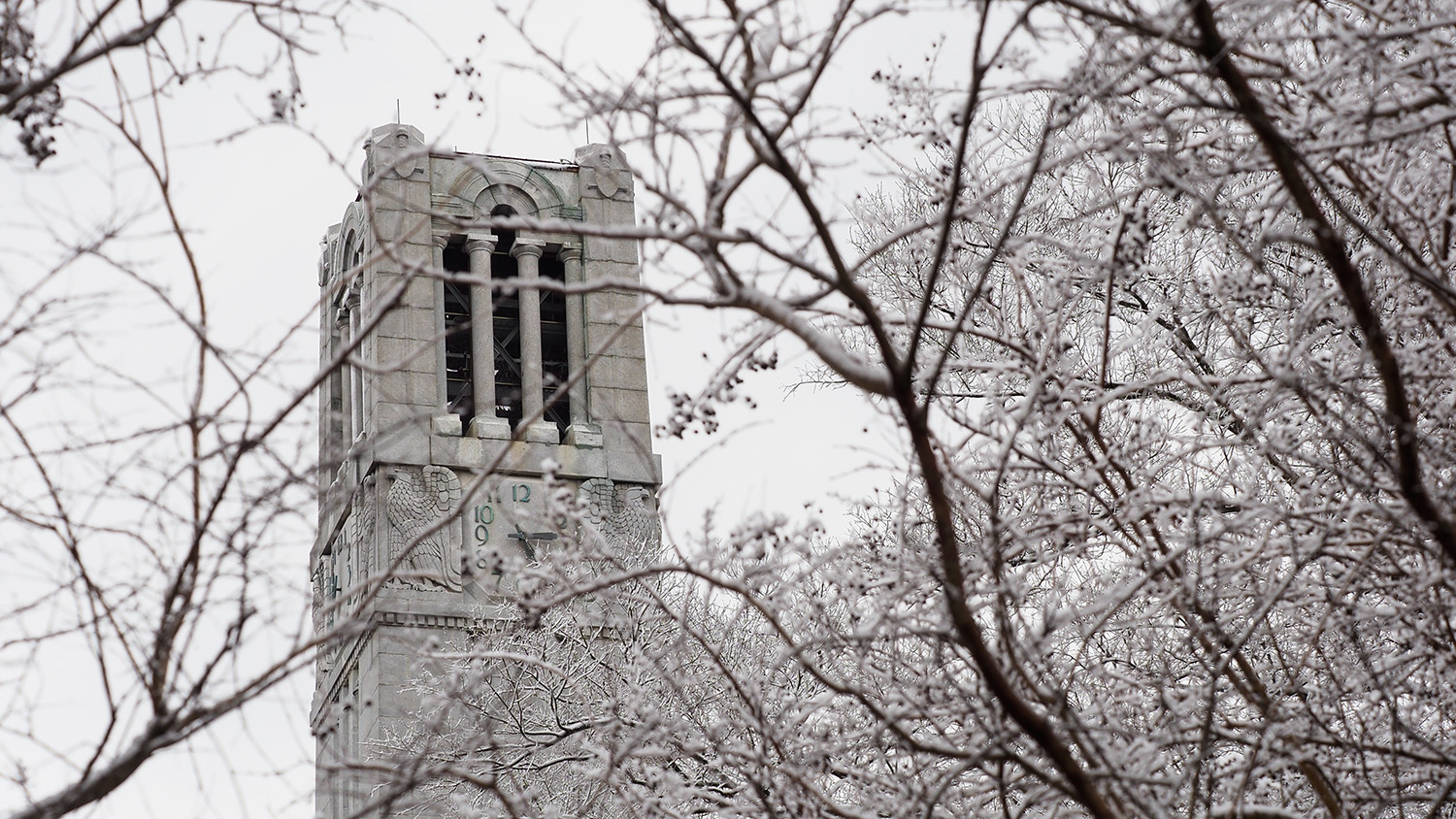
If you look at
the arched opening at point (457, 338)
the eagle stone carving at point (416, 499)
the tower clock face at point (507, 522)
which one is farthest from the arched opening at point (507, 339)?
the tower clock face at point (507, 522)

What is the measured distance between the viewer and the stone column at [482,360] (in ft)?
109

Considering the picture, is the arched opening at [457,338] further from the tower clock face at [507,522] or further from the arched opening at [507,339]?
the tower clock face at [507,522]

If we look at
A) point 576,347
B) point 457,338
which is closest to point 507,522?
point 576,347

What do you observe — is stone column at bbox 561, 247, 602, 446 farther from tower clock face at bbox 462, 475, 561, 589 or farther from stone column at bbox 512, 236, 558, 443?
tower clock face at bbox 462, 475, 561, 589

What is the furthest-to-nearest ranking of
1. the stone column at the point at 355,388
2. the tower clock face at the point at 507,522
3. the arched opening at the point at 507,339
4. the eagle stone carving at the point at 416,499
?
the arched opening at the point at 507,339
the stone column at the point at 355,388
the eagle stone carving at the point at 416,499
the tower clock face at the point at 507,522

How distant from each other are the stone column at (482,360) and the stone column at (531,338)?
0.52 m

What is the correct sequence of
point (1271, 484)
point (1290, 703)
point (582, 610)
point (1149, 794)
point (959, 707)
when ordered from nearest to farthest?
point (1149, 794), point (959, 707), point (1290, 703), point (1271, 484), point (582, 610)

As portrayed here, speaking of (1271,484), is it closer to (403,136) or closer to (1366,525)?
(1366,525)

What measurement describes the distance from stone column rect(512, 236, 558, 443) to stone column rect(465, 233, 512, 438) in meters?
0.52

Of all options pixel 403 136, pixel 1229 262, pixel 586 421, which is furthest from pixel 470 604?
pixel 1229 262

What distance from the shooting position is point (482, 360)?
112 feet

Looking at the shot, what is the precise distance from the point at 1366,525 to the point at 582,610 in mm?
15239

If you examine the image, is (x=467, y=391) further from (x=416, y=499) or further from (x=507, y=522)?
(x=507, y=522)

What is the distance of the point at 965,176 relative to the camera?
943cm
